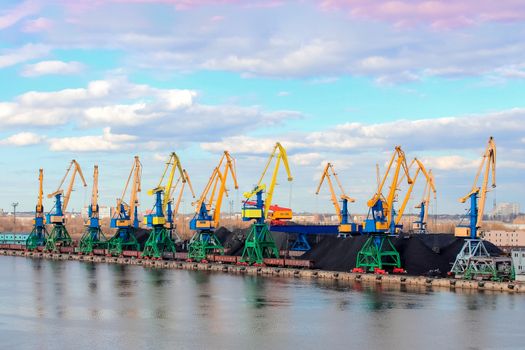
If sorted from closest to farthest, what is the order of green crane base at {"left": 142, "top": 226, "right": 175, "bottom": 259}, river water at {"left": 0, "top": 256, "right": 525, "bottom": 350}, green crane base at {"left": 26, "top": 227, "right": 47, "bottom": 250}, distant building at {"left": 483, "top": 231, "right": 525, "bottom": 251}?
river water at {"left": 0, "top": 256, "right": 525, "bottom": 350} < green crane base at {"left": 142, "top": 226, "right": 175, "bottom": 259} < green crane base at {"left": 26, "top": 227, "right": 47, "bottom": 250} < distant building at {"left": 483, "top": 231, "right": 525, "bottom": 251}

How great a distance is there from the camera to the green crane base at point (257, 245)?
4114 inches

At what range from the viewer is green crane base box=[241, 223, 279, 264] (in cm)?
10450

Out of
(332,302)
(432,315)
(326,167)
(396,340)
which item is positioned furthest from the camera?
(326,167)

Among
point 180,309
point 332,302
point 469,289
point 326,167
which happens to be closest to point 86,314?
point 180,309

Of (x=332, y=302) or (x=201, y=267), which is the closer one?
(x=332, y=302)

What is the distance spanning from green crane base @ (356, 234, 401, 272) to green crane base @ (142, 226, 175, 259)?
38563 millimetres

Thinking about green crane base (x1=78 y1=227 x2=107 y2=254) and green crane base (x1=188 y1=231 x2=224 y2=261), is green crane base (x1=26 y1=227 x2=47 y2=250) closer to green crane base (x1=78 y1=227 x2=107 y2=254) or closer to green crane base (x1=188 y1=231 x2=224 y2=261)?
green crane base (x1=78 y1=227 x2=107 y2=254)

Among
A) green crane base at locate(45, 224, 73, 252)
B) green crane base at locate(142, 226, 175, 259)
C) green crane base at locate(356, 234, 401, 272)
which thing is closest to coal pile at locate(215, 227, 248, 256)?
green crane base at locate(142, 226, 175, 259)

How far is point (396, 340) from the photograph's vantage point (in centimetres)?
4831

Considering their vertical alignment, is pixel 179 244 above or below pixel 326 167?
below

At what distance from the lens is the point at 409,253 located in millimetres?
91875

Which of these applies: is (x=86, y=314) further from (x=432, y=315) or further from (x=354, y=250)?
(x=354, y=250)

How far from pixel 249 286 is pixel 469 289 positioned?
2078 cm

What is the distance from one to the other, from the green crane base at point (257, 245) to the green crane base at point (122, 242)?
90.6 ft
